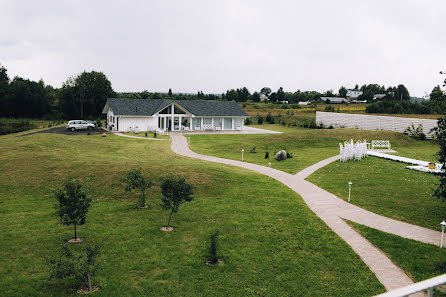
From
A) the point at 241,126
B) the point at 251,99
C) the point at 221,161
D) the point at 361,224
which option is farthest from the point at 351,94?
the point at 361,224

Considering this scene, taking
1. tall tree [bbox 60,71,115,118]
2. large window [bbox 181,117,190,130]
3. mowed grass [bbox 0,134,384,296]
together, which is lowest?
mowed grass [bbox 0,134,384,296]

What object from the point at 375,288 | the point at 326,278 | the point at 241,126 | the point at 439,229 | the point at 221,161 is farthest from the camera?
the point at 241,126

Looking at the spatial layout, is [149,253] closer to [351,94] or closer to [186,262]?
[186,262]

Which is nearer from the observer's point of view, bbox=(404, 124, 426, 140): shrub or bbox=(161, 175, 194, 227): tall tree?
bbox=(161, 175, 194, 227): tall tree

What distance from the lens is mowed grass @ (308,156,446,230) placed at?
1551 cm

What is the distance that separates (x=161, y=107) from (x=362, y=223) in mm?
41434

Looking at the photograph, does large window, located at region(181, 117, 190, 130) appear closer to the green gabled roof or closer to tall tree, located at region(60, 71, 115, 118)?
the green gabled roof

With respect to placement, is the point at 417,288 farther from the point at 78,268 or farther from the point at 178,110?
the point at 178,110

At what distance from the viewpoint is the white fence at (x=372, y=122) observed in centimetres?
4392

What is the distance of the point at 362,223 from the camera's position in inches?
564

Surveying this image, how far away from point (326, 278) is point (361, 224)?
4.68 meters

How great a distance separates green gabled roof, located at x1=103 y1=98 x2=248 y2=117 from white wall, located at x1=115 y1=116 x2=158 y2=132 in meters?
0.73

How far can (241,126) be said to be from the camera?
57906mm

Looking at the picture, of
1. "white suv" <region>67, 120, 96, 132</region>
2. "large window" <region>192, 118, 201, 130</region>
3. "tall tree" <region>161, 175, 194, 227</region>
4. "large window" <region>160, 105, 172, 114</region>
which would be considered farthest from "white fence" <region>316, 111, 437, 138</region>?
"white suv" <region>67, 120, 96, 132</region>
